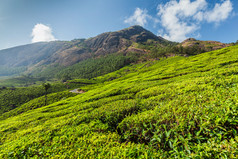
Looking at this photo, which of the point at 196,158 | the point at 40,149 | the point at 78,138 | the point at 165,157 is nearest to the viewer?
the point at 196,158

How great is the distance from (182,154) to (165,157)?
0.89 meters

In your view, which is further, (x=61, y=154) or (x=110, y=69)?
(x=110, y=69)

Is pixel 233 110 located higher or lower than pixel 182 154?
higher

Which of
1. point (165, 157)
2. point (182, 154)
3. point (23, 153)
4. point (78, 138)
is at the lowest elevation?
point (23, 153)

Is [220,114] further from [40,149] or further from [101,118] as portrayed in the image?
[40,149]

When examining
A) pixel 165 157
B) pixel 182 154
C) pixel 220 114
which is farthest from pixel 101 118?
pixel 220 114

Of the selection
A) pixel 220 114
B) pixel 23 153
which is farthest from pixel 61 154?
pixel 220 114

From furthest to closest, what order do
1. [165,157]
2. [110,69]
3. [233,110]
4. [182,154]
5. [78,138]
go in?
[110,69] < [78,138] < [233,110] < [165,157] < [182,154]

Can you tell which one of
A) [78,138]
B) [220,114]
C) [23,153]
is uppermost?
[220,114]

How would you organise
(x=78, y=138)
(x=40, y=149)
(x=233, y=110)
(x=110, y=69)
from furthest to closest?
1. (x=110, y=69)
2. (x=78, y=138)
3. (x=40, y=149)
4. (x=233, y=110)

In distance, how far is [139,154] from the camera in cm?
550

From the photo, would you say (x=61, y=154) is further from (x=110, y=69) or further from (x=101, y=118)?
(x=110, y=69)

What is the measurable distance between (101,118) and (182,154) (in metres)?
8.11

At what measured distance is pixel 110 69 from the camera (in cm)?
19512
